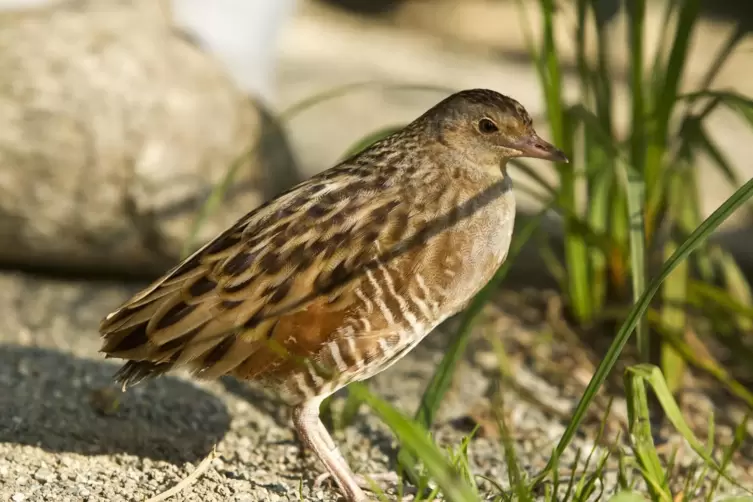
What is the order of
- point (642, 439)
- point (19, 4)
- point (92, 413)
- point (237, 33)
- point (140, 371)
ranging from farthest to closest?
point (237, 33) < point (19, 4) < point (92, 413) < point (140, 371) < point (642, 439)

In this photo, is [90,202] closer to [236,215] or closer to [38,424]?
[236,215]

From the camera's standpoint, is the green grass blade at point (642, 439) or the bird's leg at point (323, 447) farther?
the bird's leg at point (323, 447)

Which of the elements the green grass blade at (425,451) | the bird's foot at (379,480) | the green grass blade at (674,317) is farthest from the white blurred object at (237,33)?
the green grass blade at (425,451)

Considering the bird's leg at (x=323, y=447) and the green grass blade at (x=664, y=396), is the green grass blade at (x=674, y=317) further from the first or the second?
the bird's leg at (x=323, y=447)

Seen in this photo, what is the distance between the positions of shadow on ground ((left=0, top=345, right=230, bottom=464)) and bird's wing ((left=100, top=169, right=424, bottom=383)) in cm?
36

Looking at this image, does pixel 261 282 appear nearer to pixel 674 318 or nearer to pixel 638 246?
pixel 638 246

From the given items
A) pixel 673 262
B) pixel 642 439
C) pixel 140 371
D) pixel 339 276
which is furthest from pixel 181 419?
pixel 673 262

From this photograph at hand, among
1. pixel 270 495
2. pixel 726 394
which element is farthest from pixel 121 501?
pixel 726 394

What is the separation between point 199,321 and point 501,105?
98 cm

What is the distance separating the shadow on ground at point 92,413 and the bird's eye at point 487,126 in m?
1.20

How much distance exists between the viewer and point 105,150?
13.6 ft

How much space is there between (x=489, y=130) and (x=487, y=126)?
0.01m

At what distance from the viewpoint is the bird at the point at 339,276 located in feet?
8.45

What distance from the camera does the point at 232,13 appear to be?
5.06 metres
